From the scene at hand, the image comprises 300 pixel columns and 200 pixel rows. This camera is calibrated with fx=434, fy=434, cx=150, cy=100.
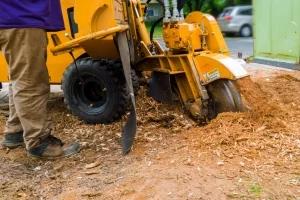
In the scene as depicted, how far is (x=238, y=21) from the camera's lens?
24703 mm

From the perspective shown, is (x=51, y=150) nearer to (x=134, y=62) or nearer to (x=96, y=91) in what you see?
(x=96, y=91)

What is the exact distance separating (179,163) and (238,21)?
22.2m

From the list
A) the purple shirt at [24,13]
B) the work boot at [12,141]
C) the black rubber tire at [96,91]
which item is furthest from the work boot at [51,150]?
the purple shirt at [24,13]

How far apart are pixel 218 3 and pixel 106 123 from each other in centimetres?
2797

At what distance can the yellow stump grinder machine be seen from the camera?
170 inches

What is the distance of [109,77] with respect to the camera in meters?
4.82

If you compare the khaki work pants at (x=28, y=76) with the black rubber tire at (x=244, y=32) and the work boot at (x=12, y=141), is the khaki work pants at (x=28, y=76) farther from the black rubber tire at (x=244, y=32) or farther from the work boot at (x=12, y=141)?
the black rubber tire at (x=244, y=32)

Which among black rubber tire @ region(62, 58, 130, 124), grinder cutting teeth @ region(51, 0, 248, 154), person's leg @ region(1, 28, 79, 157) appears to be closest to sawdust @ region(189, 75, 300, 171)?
grinder cutting teeth @ region(51, 0, 248, 154)

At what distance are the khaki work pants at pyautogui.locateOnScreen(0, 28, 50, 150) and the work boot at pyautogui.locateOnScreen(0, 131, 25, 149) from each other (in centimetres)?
38

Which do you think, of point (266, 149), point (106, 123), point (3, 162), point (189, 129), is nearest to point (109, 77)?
point (106, 123)

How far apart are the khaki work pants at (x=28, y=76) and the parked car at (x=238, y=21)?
21.8 meters

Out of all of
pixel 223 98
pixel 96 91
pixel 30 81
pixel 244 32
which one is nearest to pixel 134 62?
pixel 96 91

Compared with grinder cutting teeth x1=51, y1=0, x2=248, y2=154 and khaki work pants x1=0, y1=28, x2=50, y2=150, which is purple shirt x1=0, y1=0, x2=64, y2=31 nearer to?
khaki work pants x1=0, y1=28, x2=50, y2=150

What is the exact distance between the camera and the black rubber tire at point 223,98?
14.3ft
